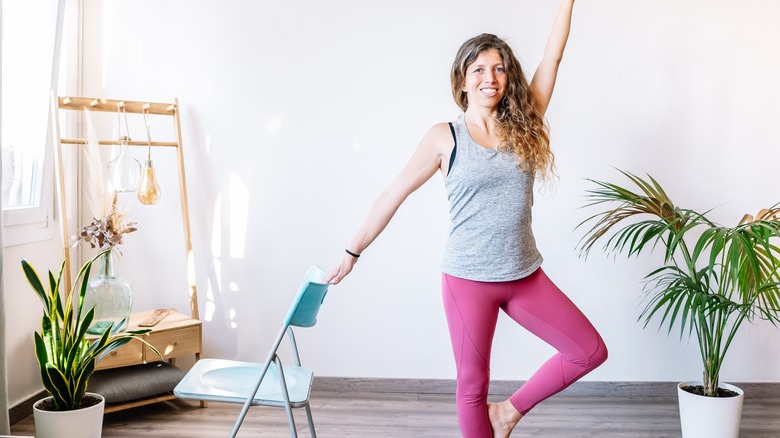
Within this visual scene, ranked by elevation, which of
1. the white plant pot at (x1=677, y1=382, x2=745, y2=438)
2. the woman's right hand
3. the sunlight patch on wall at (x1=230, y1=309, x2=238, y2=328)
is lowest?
the white plant pot at (x1=677, y1=382, x2=745, y2=438)

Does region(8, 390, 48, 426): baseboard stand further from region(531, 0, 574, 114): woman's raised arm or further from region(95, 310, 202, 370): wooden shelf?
region(531, 0, 574, 114): woman's raised arm

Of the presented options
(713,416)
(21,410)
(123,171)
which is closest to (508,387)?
(713,416)

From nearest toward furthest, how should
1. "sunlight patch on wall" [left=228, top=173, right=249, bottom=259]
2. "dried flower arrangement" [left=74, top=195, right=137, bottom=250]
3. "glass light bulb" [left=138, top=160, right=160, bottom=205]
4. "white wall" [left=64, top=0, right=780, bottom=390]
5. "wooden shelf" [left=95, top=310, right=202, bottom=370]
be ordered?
"dried flower arrangement" [left=74, top=195, right=137, bottom=250] < "wooden shelf" [left=95, top=310, right=202, bottom=370] < "glass light bulb" [left=138, top=160, right=160, bottom=205] < "white wall" [left=64, top=0, right=780, bottom=390] < "sunlight patch on wall" [left=228, top=173, right=249, bottom=259]

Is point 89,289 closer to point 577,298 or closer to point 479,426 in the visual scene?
point 479,426

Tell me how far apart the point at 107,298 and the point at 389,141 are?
1.58 meters

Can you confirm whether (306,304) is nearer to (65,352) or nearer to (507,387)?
(65,352)

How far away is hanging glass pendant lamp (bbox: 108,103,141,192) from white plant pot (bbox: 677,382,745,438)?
9.02 feet

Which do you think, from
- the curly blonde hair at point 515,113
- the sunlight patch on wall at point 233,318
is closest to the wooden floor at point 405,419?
the sunlight patch on wall at point 233,318

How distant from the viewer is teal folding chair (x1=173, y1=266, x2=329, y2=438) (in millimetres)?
2186

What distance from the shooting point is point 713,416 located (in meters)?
2.86

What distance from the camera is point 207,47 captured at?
146 inches

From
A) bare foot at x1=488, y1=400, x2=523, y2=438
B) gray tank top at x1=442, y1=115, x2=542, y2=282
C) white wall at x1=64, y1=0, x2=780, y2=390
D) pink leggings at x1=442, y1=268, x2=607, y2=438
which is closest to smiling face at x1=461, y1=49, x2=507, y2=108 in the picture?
gray tank top at x1=442, y1=115, x2=542, y2=282

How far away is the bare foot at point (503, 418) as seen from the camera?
2406mm

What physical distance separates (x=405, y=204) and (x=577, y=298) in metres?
1.03
